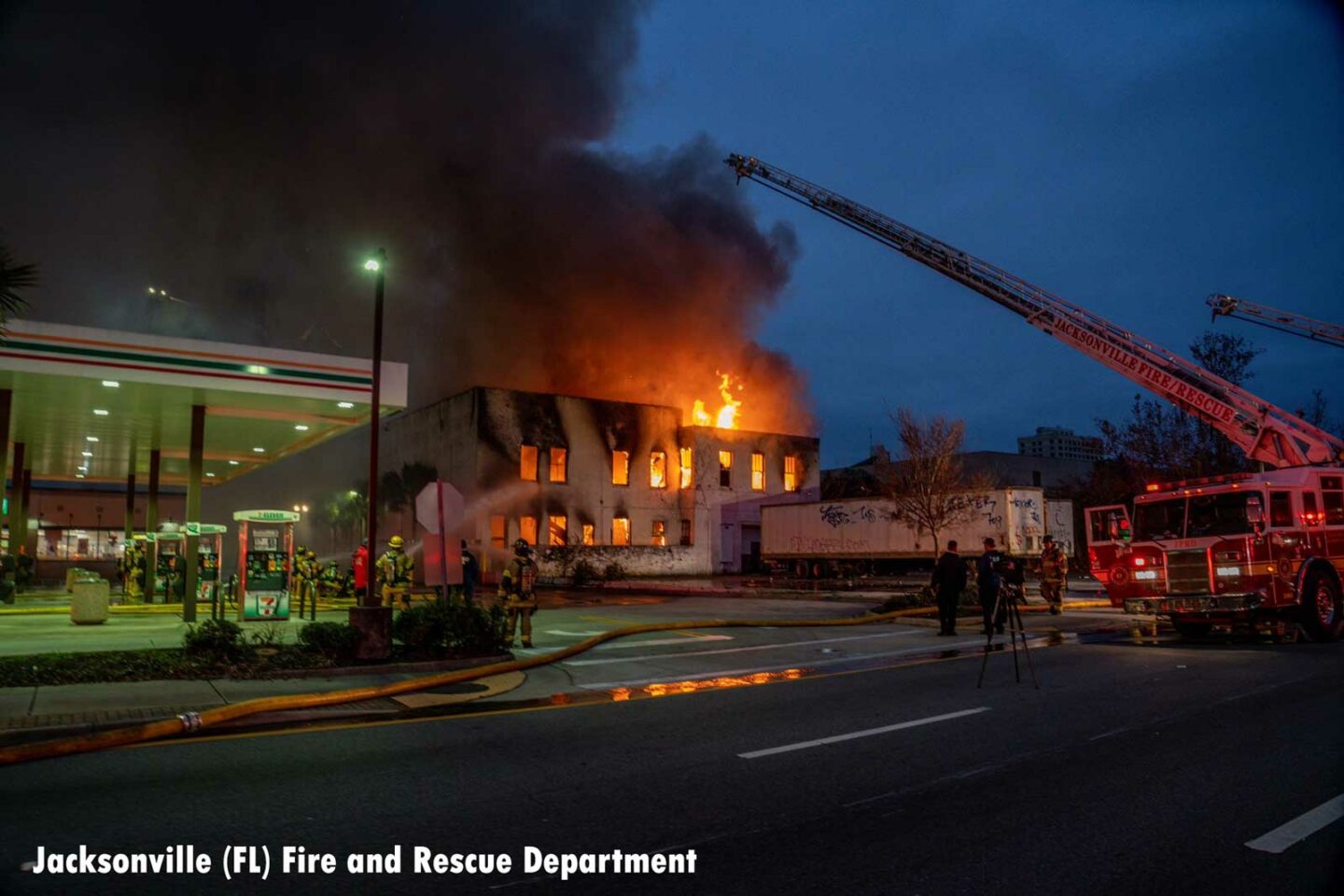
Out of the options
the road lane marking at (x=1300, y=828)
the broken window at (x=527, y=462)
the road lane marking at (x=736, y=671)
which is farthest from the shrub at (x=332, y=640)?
the broken window at (x=527, y=462)

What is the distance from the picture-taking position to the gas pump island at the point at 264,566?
57.2ft

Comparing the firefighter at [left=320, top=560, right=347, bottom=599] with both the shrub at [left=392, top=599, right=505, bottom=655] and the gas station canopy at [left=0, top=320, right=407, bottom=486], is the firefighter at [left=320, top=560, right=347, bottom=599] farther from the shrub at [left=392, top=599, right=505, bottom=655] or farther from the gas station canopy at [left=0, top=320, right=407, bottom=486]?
the shrub at [left=392, top=599, right=505, bottom=655]

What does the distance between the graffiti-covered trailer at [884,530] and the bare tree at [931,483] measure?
0.59m

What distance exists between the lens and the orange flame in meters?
47.5

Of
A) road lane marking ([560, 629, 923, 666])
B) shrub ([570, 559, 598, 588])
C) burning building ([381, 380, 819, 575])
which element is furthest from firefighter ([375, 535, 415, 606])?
burning building ([381, 380, 819, 575])

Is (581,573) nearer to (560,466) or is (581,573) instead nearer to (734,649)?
(560,466)

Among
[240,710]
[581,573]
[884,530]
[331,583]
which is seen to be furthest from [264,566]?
[884,530]

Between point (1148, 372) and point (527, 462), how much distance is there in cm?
2489

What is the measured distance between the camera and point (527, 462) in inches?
1495

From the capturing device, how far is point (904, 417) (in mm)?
30688

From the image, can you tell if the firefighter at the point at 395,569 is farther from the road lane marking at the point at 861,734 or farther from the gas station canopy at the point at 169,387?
the road lane marking at the point at 861,734

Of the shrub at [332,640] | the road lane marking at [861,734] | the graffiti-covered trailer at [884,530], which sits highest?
the graffiti-covered trailer at [884,530]

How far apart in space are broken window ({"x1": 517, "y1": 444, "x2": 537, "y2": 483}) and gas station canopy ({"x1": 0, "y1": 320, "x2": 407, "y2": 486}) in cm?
1371

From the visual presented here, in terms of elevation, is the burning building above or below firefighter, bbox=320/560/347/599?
above
